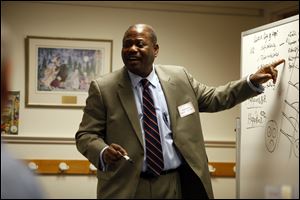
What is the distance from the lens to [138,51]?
2.36 meters

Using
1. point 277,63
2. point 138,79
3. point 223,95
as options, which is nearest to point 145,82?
point 138,79

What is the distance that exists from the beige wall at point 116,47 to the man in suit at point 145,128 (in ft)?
5.83

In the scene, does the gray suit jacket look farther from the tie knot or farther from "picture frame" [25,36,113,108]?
"picture frame" [25,36,113,108]

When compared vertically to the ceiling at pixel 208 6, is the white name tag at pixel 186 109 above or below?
below

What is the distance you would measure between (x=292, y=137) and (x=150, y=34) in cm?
89

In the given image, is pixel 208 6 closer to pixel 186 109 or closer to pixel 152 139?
pixel 186 109

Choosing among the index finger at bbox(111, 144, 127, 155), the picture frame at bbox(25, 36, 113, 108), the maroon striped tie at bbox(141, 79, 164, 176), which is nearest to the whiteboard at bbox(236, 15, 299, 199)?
the maroon striped tie at bbox(141, 79, 164, 176)

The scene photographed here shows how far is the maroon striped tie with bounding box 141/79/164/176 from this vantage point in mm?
2303

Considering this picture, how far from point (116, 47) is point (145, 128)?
2.01 metres

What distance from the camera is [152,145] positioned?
2318mm

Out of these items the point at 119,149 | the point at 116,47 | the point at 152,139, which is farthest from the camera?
the point at 116,47

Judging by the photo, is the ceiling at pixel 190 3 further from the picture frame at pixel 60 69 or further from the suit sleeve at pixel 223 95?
the suit sleeve at pixel 223 95

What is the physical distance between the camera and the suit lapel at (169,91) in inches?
93.4

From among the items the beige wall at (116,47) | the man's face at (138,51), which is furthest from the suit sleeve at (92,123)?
the beige wall at (116,47)
